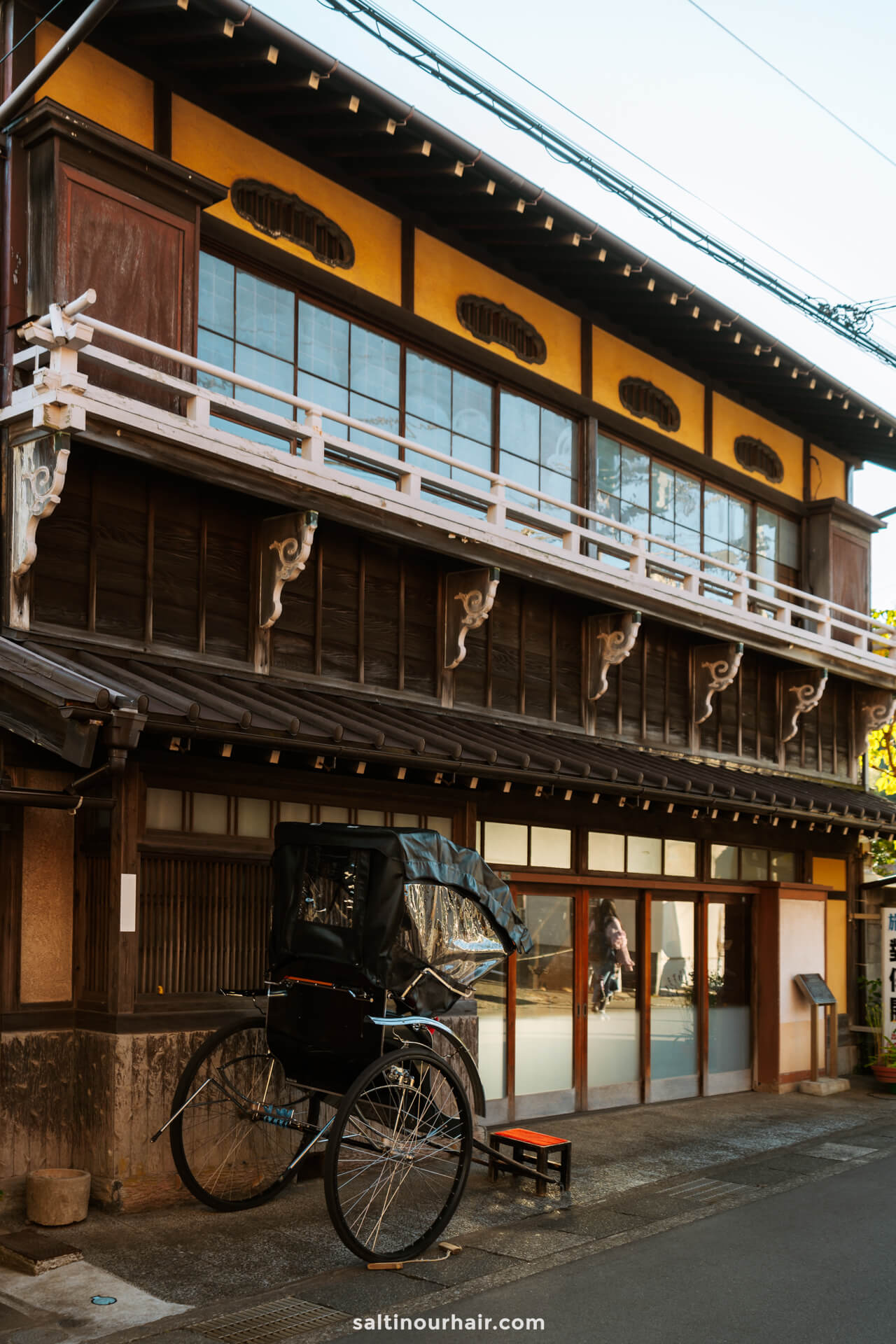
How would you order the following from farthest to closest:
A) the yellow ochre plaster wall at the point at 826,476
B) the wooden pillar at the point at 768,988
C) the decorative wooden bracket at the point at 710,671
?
1. the yellow ochre plaster wall at the point at 826,476
2. the wooden pillar at the point at 768,988
3. the decorative wooden bracket at the point at 710,671

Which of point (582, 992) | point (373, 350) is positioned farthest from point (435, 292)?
point (582, 992)

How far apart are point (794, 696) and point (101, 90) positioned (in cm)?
1211

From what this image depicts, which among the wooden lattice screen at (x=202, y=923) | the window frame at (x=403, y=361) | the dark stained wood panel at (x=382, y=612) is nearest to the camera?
the wooden lattice screen at (x=202, y=923)

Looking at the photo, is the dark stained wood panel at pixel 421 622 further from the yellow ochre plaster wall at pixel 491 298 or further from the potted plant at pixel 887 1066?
the potted plant at pixel 887 1066

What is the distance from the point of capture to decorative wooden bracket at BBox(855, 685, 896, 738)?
19.7 meters

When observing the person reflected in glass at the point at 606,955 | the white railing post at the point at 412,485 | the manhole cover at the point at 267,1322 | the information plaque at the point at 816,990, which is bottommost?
the manhole cover at the point at 267,1322

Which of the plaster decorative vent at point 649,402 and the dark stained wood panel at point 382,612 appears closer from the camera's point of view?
the dark stained wood panel at point 382,612

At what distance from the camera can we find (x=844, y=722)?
775 inches

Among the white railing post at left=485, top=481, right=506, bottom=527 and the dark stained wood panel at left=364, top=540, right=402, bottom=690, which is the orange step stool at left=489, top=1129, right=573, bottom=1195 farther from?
the white railing post at left=485, top=481, right=506, bottom=527

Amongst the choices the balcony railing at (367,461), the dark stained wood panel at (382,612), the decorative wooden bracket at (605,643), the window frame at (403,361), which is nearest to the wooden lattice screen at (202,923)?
the dark stained wood panel at (382,612)

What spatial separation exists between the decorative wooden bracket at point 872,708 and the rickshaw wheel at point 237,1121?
1282 centimetres

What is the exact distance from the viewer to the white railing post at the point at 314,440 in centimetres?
1061

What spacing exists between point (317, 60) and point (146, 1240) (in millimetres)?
9183

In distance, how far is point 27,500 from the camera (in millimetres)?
9086
